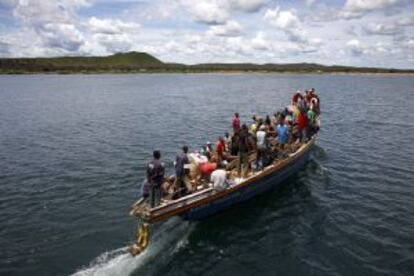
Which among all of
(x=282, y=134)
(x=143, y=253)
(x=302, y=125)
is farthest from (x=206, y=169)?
(x=302, y=125)

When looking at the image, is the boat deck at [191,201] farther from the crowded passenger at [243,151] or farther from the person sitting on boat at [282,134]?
the person sitting on boat at [282,134]

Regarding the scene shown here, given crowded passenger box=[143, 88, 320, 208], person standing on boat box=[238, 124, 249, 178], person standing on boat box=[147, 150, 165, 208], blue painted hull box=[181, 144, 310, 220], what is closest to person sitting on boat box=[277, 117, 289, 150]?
crowded passenger box=[143, 88, 320, 208]

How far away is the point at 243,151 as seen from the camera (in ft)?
55.3

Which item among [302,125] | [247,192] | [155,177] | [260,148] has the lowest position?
[247,192]

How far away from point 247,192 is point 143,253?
5.69 m

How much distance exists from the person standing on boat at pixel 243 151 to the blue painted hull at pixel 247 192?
2.34 ft

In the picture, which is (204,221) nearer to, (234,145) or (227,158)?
(227,158)

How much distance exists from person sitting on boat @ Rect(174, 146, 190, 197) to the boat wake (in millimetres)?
1322

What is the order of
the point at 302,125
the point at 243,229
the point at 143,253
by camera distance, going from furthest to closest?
the point at 302,125 → the point at 243,229 → the point at 143,253

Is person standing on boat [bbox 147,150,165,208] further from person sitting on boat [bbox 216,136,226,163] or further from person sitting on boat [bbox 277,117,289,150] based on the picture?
person sitting on boat [bbox 277,117,289,150]

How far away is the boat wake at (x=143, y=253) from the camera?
12.4 m

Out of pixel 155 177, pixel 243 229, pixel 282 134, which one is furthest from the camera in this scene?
pixel 282 134

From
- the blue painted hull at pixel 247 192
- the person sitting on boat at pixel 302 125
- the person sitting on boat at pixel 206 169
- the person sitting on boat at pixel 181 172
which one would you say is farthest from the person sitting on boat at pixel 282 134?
the person sitting on boat at pixel 181 172

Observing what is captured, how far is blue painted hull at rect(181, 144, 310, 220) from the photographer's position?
15.4 meters
